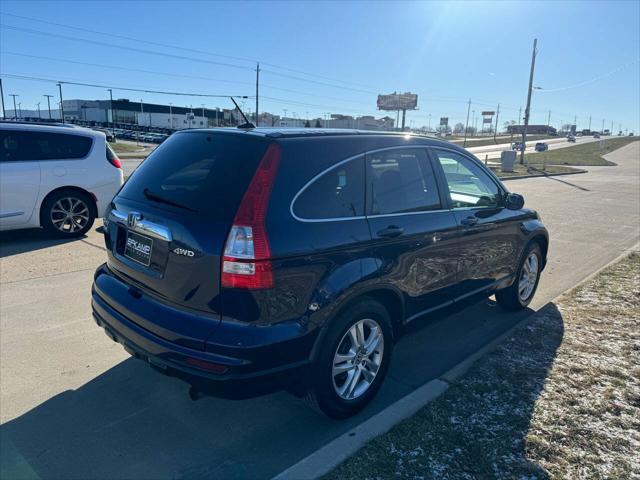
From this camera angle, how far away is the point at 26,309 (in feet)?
15.4

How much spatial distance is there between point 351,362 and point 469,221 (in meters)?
1.69

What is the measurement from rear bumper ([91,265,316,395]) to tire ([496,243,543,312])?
3.04m

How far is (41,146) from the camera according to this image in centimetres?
718

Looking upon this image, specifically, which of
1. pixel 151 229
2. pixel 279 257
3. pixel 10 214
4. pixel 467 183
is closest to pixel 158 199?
pixel 151 229

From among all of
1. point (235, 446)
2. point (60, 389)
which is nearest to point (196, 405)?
point (235, 446)

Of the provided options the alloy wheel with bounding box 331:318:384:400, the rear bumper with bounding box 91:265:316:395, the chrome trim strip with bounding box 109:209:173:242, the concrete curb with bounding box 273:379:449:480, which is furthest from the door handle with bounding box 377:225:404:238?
the chrome trim strip with bounding box 109:209:173:242

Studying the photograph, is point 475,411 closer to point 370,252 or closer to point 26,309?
point 370,252

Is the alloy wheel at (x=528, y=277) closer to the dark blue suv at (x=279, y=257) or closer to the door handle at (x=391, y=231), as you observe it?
the dark blue suv at (x=279, y=257)

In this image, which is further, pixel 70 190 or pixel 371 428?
pixel 70 190

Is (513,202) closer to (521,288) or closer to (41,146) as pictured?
(521,288)

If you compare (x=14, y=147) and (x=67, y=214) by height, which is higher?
(x=14, y=147)

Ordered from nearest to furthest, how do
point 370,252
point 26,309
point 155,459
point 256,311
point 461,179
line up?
point 256,311 < point 155,459 < point 370,252 < point 461,179 < point 26,309

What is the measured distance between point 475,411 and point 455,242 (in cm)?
131

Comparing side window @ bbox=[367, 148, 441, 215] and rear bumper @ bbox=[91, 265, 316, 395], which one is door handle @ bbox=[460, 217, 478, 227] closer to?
side window @ bbox=[367, 148, 441, 215]
